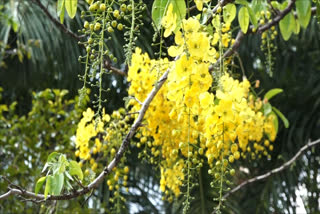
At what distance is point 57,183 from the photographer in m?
1.11

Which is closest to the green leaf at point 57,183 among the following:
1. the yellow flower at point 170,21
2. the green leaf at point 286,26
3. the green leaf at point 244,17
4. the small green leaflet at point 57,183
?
the small green leaflet at point 57,183

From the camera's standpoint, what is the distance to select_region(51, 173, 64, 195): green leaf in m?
1.09

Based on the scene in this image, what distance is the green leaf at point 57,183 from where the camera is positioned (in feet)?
3.59

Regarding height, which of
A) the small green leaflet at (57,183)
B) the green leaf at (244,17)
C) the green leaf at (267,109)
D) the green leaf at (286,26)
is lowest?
the small green leaflet at (57,183)

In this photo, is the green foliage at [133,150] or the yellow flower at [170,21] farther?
the green foliage at [133,150]

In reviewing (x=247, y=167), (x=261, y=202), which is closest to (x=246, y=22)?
(x=247, y=167)

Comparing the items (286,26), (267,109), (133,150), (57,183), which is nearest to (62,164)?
(57,183)

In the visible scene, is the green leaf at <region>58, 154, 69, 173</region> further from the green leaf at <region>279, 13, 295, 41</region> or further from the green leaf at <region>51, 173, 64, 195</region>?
the green leaf at <region>279, 13, 295, 41</region>

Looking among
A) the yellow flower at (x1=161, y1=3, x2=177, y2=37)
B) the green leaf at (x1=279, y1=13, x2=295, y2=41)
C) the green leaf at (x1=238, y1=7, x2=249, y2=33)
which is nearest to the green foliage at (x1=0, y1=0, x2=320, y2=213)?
the green leaf at (x1=279, y1=13, x2=295, y2=41)

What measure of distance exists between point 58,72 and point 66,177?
4.42 ft

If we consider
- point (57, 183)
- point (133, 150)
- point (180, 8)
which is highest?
point (133, 150)

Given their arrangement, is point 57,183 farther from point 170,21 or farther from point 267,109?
point 267,109

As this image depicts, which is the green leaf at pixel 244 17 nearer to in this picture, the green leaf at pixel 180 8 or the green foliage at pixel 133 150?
the green foliage at pixel 133 150

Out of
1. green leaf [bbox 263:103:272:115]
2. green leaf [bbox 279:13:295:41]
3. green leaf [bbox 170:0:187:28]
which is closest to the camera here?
green leaf [bbox 170:0:187:28]
